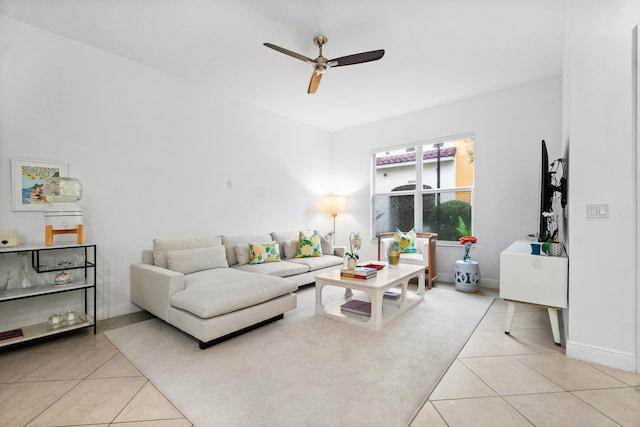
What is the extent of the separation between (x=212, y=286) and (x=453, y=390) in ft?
6.72

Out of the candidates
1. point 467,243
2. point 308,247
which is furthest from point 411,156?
point 308,247

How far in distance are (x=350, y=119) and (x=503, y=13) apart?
305cm

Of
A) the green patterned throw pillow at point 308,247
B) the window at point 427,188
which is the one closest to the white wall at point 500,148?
the window at point 427,188

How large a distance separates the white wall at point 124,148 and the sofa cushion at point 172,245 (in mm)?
242

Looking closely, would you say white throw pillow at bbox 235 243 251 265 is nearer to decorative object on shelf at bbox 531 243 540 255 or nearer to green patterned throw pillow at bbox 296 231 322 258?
green patterned throw pillow at bbox 296 231 322 258

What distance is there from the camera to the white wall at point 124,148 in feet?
8.76

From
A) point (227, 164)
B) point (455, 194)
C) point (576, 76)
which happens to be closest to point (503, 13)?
point (576, 76)

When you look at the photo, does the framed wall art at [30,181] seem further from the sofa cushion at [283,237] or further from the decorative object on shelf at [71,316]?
the sofa cushion at [283,237]

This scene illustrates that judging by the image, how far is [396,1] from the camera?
2406 millimetres

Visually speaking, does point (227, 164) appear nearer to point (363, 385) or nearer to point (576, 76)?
point (363, 385)

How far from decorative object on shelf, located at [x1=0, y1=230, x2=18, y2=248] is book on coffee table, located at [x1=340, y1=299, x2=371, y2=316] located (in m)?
2.95

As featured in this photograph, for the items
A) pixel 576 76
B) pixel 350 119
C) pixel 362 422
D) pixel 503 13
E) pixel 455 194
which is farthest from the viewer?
pixel 350 119

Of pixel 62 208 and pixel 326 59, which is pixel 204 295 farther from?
pixel 326 59

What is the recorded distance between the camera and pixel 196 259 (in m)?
3.39
